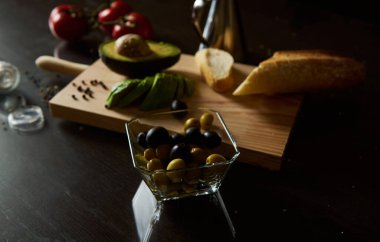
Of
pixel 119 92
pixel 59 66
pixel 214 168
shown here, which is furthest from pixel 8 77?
pixel 214 168

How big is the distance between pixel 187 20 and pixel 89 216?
0.89 m

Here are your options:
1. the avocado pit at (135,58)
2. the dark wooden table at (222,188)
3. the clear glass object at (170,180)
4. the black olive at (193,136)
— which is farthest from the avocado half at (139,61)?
the black olive at (193,136)

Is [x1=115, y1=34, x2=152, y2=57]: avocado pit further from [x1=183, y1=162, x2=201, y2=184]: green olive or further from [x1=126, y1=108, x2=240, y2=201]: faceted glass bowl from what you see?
[x1=183, y1=162, x2=201, y2=184]: green olive

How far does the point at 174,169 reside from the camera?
654mm

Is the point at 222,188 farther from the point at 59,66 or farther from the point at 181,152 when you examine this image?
the point at 59,66

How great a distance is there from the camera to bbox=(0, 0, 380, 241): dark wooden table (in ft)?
2.39

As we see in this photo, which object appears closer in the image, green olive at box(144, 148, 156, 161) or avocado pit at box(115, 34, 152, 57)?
green olive at box(144, 148, 156, 161)

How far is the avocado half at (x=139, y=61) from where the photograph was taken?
109cm

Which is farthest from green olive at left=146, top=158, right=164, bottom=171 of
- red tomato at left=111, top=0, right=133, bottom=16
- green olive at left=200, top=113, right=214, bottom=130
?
red tomato at left=111, top=0, right=133, bottom=16

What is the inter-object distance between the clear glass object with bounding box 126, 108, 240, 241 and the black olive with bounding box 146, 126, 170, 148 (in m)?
0.03

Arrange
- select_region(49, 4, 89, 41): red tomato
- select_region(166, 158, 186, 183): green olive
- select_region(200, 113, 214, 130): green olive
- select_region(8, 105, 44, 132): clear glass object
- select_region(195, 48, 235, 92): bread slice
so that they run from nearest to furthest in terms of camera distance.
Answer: select_region(166, 158, 186, 183): green olive
select_region(200, 113, 214, 130): green olive
select_region(8, 105, 44, 132): clear glass object
select_region(195, 48, 235, 92): bread slice
select_region(49, 4, 89, 41): red tomato

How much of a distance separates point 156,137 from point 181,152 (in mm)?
55

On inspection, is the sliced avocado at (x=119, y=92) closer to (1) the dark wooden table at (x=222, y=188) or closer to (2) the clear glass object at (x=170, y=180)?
(1) the dark wooden table at (x=222, y=188)

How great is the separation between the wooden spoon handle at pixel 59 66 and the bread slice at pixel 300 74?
0.40 meters
